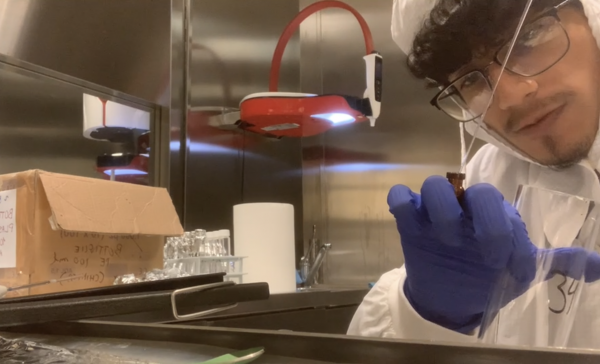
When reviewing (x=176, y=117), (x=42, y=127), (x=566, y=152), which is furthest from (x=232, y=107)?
(x=566, y=152)

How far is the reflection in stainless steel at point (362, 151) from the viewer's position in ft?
4.82

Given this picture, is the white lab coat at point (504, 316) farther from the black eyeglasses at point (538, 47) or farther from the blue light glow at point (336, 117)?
the blue light glow at point (336, 117)

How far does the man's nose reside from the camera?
64 centimetres

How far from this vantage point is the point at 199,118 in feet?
4.32

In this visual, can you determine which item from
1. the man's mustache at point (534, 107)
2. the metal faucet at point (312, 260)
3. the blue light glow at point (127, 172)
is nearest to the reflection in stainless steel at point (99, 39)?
the blue light glow at point (127, 172)

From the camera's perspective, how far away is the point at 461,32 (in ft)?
2.31

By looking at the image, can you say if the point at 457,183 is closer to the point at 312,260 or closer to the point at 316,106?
the point at 316,106

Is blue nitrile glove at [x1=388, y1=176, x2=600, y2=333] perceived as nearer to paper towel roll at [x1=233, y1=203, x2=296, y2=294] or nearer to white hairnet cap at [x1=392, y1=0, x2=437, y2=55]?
white hairnet cap at [x1=392, y1=0, x2=437, y2=55]

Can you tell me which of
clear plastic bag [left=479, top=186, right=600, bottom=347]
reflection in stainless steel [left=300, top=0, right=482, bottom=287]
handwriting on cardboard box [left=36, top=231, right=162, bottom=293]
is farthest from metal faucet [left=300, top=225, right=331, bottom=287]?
clear plastic bag [left=479, top=186, right=600, bottom=347]

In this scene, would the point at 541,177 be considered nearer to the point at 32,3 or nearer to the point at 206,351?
the point at 206,351

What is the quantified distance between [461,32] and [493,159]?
0.25 metres

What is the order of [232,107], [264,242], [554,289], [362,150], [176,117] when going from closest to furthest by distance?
[554,289]
[264,242]
[176,117]
[232,107]
[362,150]

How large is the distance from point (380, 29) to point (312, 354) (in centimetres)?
144

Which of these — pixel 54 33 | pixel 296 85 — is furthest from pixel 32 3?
pixel 296 85
